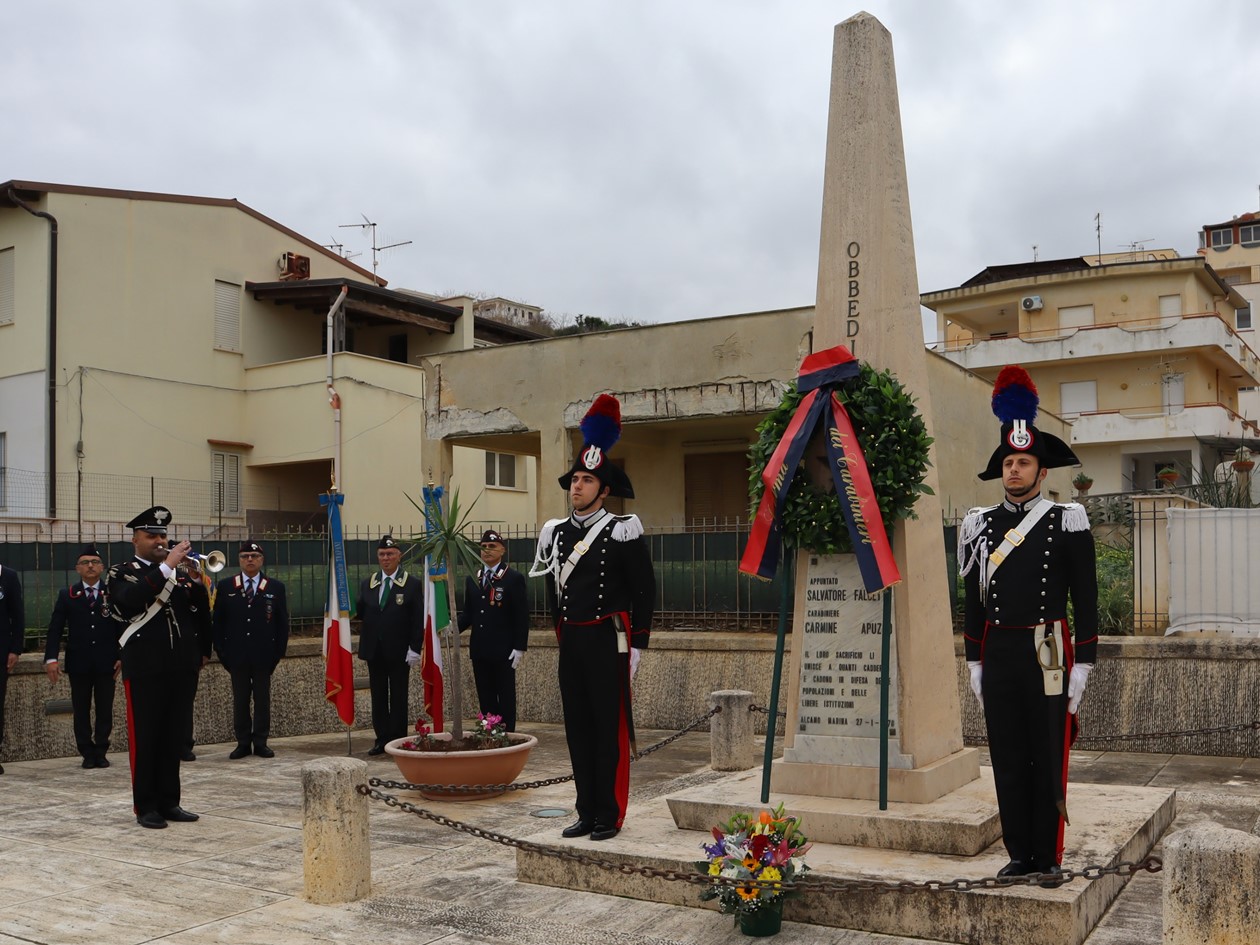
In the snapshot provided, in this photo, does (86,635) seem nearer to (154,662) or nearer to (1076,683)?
(154,662)

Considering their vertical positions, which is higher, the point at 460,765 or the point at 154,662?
the point at 154,662

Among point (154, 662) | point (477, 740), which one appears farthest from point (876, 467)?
point (154, 662)

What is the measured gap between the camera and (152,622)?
8.34 metres

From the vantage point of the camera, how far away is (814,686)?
22.7ft

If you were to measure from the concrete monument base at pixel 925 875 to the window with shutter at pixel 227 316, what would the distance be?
2021 cm

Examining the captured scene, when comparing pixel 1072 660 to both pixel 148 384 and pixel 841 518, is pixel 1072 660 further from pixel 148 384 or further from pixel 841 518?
pixel 148 384

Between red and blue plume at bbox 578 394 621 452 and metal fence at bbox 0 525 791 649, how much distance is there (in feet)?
20.2

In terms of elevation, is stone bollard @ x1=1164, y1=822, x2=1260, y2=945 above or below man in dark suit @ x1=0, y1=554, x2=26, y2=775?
below

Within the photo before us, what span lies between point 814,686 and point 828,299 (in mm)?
2288

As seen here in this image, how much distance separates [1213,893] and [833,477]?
2.92 m

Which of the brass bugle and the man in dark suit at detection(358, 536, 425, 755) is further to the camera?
the man in dark suit at detection(358, 536, 425, 755)

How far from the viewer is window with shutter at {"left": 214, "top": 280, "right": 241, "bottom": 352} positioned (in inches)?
984

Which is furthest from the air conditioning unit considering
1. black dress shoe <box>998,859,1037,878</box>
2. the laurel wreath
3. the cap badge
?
black dress shoe <box>998,859,1037,878</box>

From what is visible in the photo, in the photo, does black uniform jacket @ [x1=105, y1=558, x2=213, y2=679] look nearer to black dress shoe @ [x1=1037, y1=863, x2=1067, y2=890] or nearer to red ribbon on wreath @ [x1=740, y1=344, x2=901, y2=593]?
red ribbon on wreath @ [x1=740, y1=344, x2=901, y2=593]
